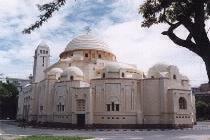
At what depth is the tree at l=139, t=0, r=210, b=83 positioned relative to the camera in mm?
8891

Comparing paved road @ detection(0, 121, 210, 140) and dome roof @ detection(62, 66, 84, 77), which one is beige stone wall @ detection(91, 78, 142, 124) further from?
paved road @ detection(0, 121, 210, 140)

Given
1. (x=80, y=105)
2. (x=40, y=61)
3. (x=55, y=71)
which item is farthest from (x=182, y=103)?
(x=40, y=61)

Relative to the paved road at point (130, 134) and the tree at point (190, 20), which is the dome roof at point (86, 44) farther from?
the tree at point (190, 20)

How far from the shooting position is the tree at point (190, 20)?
889cm

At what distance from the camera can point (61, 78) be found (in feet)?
166

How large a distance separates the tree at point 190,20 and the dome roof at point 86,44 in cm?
4730

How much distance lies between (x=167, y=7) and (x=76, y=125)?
37418mm

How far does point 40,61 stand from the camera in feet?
223

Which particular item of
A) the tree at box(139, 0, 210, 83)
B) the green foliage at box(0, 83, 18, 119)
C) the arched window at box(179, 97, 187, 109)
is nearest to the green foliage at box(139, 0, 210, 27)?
the tree at box(139, 0, 210, 83)

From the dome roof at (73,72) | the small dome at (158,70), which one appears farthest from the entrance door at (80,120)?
the small dome at (158,70)

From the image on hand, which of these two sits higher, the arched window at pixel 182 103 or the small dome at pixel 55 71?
the small dome at pixel 55 71

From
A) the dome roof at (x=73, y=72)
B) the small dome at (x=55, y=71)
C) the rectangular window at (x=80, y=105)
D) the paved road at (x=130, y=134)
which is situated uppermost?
the small dome at (x=55, y=71)

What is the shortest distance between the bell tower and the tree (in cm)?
5891

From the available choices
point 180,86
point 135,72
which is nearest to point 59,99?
point 135,72
